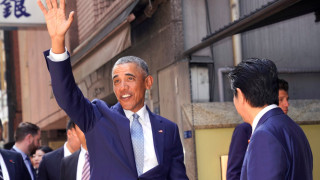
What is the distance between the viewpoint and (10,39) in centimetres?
2605

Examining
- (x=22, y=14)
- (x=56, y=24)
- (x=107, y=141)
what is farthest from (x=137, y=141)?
(x=22, y=14)

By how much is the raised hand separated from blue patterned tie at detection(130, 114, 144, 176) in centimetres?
84

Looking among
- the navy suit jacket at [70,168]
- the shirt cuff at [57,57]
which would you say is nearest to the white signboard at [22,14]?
the navy suit jacket at [70,168]

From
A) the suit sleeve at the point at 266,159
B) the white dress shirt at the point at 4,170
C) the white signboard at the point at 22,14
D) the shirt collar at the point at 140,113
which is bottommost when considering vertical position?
the white dress shirt at the point at 4,170

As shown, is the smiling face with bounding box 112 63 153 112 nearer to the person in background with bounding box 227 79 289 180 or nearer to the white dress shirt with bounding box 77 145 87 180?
the person in background with bounding box 227 79 289 180

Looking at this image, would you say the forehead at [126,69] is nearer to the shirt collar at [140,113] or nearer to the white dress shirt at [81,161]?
the shirt collar at [140,113]

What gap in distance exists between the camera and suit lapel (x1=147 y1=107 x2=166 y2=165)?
413 centimetres

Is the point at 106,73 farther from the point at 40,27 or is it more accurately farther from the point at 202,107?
the point at 202,107

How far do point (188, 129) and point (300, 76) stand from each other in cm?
174

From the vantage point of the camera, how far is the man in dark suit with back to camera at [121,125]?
142 inches

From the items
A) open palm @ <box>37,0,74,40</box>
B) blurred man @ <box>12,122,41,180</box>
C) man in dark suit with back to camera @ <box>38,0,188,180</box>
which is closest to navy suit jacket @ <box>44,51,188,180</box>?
man in dark suit with back to camera @ <box>38,0,188,180</box>

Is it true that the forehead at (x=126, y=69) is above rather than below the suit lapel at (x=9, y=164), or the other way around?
above

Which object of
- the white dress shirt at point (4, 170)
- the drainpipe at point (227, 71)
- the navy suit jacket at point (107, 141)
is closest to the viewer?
the navy suit jacket at point (107, 141)

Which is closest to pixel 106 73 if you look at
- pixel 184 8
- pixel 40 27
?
pixel 40 27
